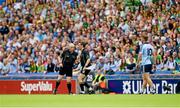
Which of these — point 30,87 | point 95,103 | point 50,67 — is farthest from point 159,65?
point 95,103

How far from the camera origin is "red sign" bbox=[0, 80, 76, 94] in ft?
69.1

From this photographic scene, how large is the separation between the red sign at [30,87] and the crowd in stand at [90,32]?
0.94 meters

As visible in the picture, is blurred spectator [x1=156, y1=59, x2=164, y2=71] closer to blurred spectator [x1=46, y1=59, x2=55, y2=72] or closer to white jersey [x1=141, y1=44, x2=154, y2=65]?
white jersey [x1=141, y1=44, x2=154, y2=65]

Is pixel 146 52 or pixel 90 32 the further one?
pixel 90 32

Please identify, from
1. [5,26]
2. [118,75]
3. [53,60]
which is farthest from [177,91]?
[5,26]

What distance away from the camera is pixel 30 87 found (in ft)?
70.2

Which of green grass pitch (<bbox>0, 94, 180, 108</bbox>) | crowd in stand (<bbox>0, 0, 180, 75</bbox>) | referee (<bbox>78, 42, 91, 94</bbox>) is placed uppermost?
crowd in stand (<bbox>0, 0, 180, 75</bbox>)

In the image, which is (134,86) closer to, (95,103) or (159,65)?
(159,65)

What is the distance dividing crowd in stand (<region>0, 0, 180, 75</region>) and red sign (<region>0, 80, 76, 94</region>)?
3.07ft

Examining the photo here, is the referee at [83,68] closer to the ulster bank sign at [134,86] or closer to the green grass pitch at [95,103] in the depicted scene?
the ulster bank sign at [134,86]

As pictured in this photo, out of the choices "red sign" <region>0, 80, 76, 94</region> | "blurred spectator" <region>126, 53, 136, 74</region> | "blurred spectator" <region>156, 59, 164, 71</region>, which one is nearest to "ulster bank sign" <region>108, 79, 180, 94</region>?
"blurred spectator" <region>126, 53, 136, 74</region>

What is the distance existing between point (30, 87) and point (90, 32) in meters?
3.81

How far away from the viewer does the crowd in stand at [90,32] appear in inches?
821

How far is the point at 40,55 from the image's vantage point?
2311 cm
